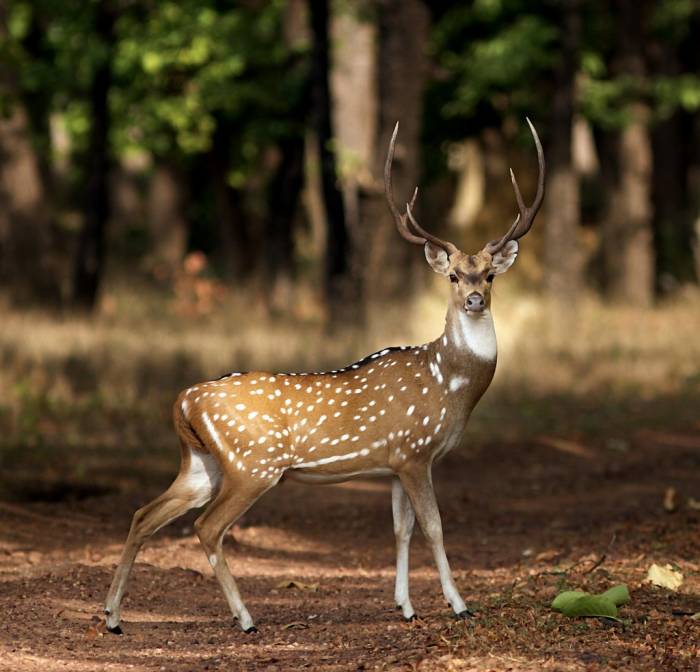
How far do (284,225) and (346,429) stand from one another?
1797cm

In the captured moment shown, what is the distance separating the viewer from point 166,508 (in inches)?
301

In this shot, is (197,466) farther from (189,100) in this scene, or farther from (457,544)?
(189,100)

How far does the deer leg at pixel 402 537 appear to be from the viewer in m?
7.70

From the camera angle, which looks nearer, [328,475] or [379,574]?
[328,475]

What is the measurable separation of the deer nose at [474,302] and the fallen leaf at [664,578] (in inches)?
71.9

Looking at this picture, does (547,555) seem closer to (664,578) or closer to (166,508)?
(664,578)

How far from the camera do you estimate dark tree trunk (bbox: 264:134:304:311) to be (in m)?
25.1

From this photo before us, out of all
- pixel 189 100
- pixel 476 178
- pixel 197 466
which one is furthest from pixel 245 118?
pixel 197 466

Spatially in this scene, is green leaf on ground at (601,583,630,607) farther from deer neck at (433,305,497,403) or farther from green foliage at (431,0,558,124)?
green foliage at (431,0,558,124)

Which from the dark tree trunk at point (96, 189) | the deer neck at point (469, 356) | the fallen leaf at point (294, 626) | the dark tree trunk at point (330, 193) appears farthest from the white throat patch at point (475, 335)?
the dark tree trunk at point (96, 189)

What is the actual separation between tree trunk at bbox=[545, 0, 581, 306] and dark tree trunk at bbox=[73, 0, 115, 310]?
22.4 ft

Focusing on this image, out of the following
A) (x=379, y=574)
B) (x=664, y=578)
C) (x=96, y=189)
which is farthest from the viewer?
(x=96, y=189)

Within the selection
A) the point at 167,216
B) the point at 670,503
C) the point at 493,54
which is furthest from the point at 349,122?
the point at 670,503

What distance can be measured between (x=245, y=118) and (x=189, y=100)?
2.09 metres
